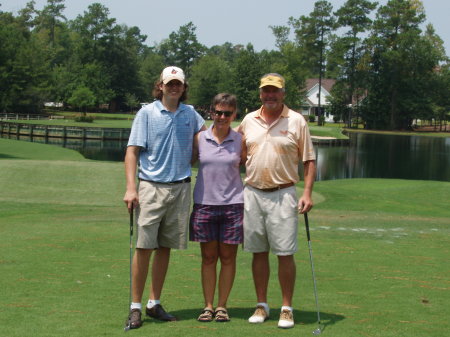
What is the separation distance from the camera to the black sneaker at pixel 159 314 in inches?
221

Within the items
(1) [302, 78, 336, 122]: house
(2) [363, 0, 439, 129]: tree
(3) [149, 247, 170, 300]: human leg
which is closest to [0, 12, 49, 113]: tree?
(1) [302, 78, 336, 122]: house

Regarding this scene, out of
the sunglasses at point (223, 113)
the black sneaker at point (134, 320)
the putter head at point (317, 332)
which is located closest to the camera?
the putter head at point (317, 332)

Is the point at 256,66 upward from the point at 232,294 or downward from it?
upward

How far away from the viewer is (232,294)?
6699mm

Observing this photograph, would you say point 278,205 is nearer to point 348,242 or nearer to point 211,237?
point 211,237

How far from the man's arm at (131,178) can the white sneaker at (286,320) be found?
1.55m

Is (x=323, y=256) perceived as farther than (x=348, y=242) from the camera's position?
No

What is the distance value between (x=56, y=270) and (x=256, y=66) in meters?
101

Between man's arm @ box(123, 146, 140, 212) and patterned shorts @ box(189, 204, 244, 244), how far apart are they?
0.55 m

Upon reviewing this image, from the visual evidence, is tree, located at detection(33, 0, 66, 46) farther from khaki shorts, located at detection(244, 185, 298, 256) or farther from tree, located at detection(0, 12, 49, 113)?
khaki shorts, located at detection(244, 185, 298, 256)

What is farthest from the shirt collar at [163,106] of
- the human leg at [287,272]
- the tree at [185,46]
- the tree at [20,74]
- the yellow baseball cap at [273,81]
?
the tree at [185,46]

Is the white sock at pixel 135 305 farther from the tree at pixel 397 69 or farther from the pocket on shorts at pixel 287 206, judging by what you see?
the tree at pixel 397 69

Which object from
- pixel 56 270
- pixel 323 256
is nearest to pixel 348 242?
pixel 323 256

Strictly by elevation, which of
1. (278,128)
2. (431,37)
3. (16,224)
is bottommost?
(16,224)
